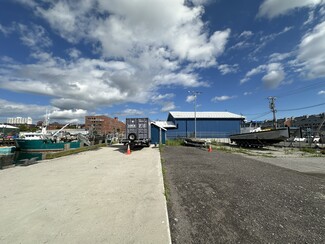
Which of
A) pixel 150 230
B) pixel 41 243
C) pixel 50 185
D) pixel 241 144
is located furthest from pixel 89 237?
pixel 241 144

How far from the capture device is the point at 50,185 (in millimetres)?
6102

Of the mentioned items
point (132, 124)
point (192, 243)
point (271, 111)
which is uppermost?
point (271, 111)

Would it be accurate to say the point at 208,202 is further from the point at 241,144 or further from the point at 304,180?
the point at 241,144

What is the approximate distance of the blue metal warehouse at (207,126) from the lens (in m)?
43.6

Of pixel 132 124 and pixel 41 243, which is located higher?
pixel 132 124

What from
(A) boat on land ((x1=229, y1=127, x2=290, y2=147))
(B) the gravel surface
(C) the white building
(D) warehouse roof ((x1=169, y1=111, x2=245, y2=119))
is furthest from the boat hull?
(C) the white building

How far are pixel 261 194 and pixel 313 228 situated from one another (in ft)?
6.04

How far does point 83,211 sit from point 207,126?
41.9m

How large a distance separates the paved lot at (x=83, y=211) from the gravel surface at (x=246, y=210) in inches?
19.9

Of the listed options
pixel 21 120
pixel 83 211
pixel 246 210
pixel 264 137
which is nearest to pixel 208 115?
pixel 264 137

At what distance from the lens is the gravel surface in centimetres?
316

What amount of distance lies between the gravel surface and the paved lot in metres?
0.51

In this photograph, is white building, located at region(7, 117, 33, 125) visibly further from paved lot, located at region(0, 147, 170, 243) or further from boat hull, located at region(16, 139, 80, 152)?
paved lot, located at region(0, 147, 170, 243)

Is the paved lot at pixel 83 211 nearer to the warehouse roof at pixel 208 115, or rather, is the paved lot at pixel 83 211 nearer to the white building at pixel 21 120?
the warehouse roof at pixel 208 115
